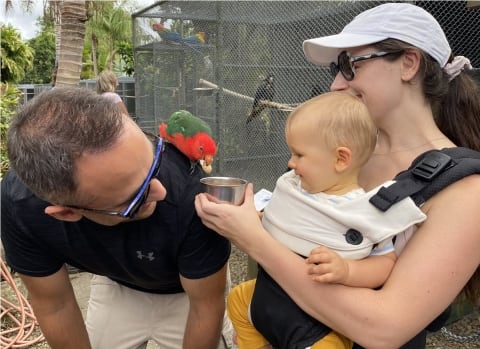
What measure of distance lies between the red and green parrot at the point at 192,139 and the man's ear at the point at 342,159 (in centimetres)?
66

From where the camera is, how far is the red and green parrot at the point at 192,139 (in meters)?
1.90

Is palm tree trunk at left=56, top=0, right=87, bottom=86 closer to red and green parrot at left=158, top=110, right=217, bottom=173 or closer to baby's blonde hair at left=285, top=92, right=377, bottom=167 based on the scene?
red and green parrot at left=158, top=110, right=217, bottom=173

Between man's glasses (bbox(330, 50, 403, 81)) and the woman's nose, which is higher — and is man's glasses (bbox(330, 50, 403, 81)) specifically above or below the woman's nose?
above

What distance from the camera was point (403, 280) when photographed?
1309 millimetres

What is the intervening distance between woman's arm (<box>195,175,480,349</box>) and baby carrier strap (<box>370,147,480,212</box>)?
0.09ft

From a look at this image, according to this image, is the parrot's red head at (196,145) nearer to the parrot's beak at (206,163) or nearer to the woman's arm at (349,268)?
the parrot's beak at (206,163)

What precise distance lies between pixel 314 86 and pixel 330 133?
4.33 m

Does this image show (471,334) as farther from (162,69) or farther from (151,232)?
(162,69)

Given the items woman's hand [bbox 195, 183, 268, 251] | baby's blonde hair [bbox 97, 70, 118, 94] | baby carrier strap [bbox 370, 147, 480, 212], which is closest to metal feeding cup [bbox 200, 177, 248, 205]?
woman's hand [bbox 195, 183, 268, 251]

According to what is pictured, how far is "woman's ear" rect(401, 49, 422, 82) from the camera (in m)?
1.54

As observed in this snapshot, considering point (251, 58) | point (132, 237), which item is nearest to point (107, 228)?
point (132, 237)

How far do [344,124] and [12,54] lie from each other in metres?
25.2

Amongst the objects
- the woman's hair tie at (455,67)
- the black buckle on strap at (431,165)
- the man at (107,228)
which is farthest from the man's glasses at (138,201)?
the woman's hair tie at (455,67)

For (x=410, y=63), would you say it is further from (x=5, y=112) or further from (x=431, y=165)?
(x=5, y=112)
